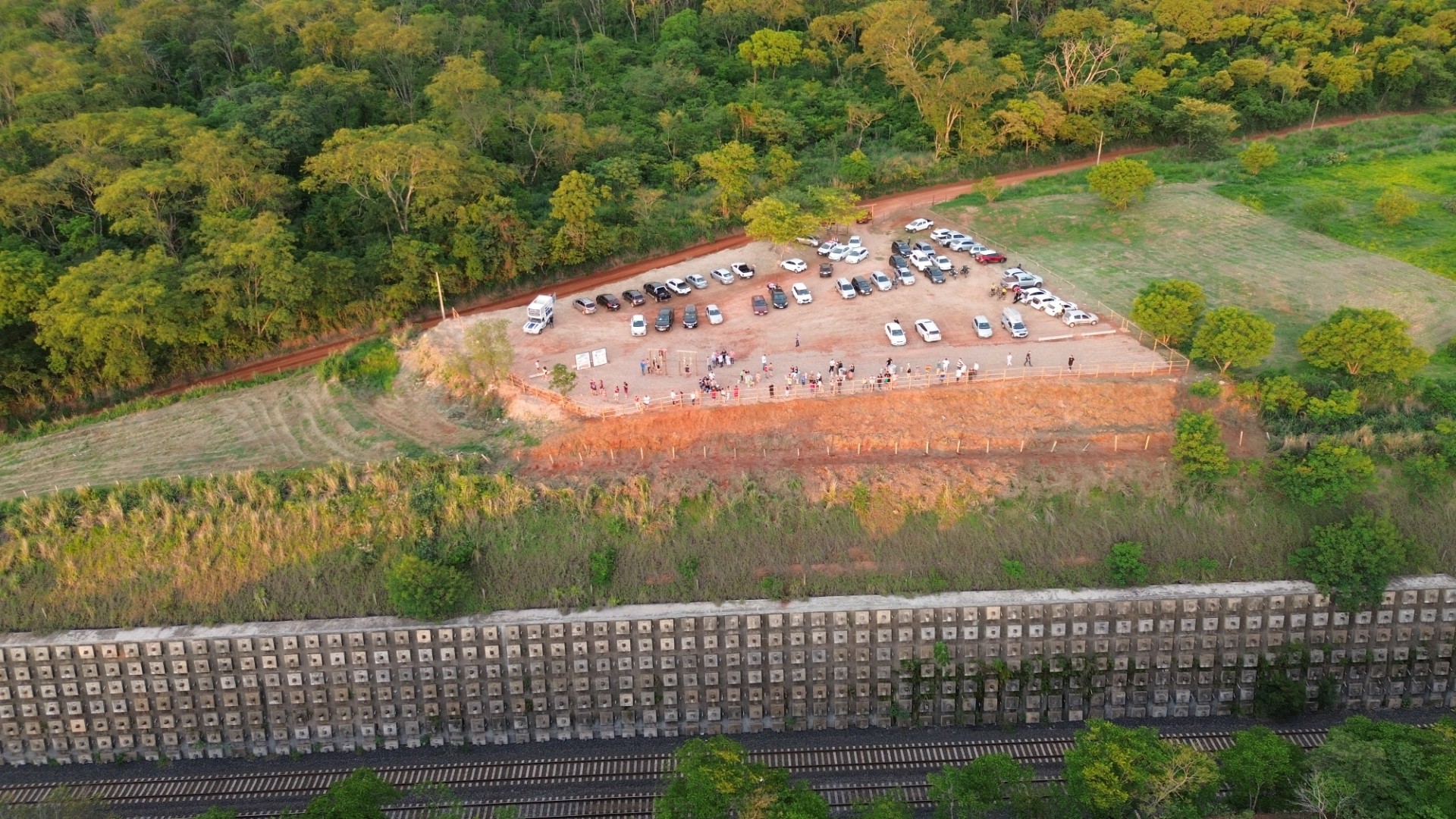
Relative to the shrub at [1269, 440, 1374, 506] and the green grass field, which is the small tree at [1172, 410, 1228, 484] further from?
the green grass field

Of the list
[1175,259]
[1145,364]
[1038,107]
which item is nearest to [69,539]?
[1145,364]

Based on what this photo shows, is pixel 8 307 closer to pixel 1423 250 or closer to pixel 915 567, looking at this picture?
pixel 915 567

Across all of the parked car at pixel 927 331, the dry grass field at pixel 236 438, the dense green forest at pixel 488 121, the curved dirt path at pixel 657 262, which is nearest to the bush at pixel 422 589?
the dry grass field at pixel 236 438

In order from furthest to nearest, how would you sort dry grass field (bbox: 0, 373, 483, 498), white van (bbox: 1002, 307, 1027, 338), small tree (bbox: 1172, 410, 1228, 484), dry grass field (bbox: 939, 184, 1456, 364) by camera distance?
dry grass field (bbox: 939, 184, 1456, 364), white van (bbox: 1002, 307, 1027, 338), dry grass field (bbox: 0, 373, 483, 498), small tree (bbox: 1172, 410, 1228, 484)

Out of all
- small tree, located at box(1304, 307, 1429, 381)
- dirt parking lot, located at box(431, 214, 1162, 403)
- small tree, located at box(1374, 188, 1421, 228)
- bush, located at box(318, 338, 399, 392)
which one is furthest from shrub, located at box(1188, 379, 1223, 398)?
bush, located at box(318, 338, 399, 392)

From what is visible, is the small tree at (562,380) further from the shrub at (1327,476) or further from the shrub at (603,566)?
the shrub at (1327,476)

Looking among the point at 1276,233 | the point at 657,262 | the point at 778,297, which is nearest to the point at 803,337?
the point at 778,297
